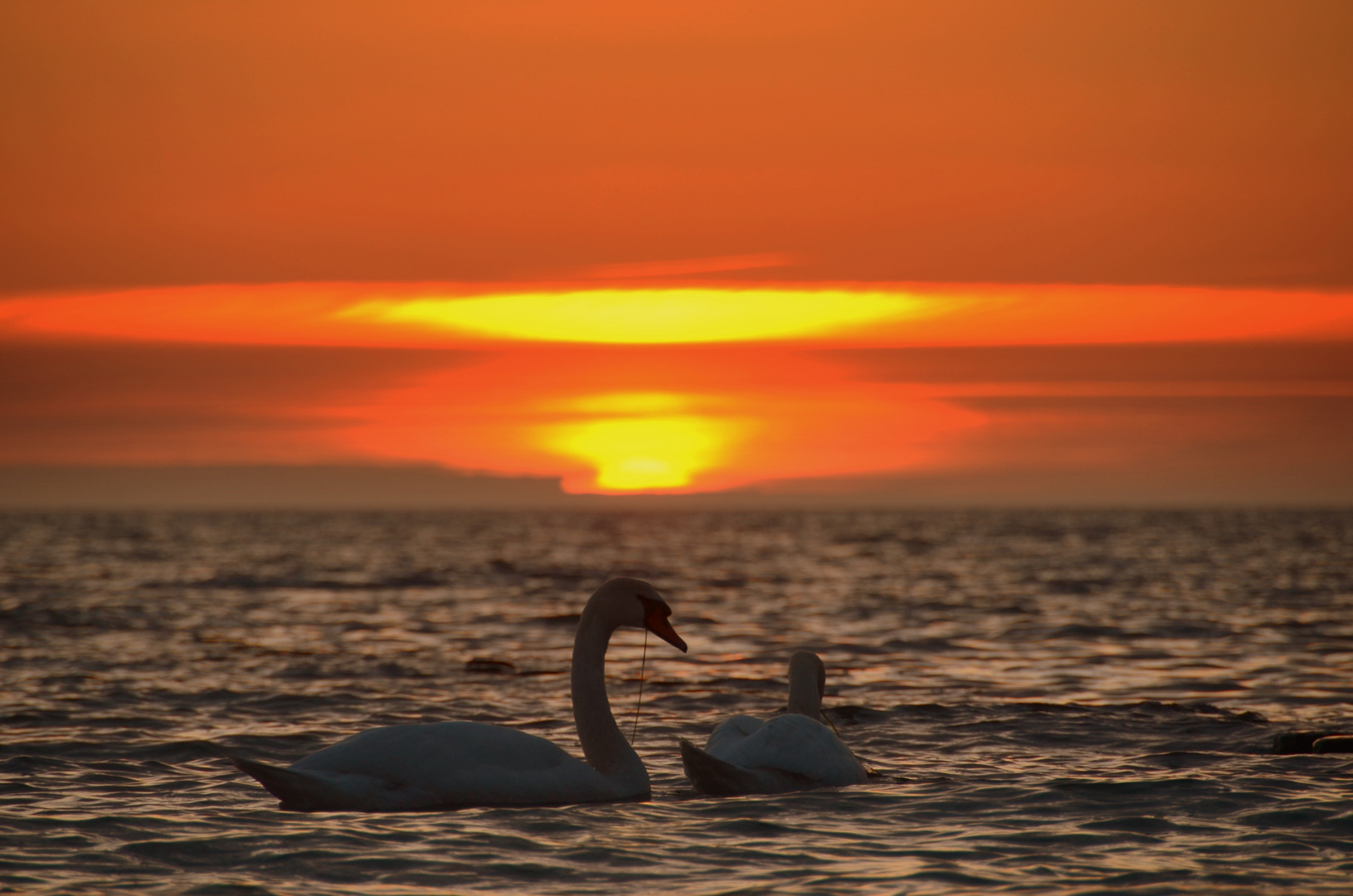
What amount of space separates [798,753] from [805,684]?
196cm

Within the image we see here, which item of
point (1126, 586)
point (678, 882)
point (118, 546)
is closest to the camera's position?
point (678, 882)

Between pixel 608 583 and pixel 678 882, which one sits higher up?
pixel 608 583

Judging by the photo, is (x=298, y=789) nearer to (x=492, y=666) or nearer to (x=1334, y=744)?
(x=1334, y=744)

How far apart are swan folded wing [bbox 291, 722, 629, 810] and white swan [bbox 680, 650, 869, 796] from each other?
899 mm

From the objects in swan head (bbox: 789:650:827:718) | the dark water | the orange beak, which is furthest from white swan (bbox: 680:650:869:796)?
swan head (bbox: 789:650:827:718)

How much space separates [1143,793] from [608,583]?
12.3 ft

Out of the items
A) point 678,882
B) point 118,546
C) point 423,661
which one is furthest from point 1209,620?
point 118,546

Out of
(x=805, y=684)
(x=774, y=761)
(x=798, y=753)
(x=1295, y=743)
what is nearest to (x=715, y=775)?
(x=774, y=761)

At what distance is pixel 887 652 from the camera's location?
19156 mm

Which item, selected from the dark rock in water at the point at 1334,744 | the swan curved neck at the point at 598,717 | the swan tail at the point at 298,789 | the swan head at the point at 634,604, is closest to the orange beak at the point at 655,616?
the swan head at the point at 634,604

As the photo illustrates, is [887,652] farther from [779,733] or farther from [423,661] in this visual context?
[779,733]

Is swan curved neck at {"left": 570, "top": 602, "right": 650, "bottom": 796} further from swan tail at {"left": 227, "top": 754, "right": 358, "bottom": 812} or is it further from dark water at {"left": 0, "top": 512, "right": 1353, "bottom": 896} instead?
swan tail at {"left": 227, "top": 754, "right": 358, "bottom": 812}

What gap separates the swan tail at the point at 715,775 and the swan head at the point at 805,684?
2112 mm

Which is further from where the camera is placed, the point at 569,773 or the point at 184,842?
the point at 569,773
